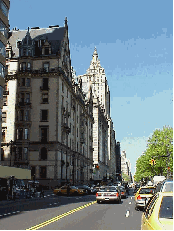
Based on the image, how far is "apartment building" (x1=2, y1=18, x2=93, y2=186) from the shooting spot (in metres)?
61.8

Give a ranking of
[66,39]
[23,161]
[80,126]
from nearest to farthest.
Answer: [23,161]
[66,39]
[80,126]

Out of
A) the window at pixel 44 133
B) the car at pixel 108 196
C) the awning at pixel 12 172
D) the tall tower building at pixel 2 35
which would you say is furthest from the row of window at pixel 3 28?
the window at pixel 44 133

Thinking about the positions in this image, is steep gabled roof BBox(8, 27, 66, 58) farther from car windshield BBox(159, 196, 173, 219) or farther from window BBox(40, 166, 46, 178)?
car windshield BBox(159, 196, 173, 219)

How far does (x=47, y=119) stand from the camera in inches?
2500

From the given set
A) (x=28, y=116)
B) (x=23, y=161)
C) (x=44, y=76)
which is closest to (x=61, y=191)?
(x=23, y=161)

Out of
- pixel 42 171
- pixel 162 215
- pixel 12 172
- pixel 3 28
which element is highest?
pixel 3 28

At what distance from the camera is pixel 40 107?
6425 centimetres

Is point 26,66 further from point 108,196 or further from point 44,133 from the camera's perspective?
point 108,196

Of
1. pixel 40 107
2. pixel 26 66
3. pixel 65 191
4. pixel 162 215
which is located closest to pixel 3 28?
pixel 65 191

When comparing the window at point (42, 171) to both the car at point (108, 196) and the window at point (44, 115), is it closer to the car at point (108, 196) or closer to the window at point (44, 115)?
the window at point (44, 115)

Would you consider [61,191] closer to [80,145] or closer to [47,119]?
[47,119]

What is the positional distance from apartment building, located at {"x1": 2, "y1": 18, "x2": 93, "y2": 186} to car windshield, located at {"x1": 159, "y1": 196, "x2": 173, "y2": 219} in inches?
2081

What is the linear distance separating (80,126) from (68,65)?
1938cm

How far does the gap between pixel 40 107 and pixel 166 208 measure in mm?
58235
